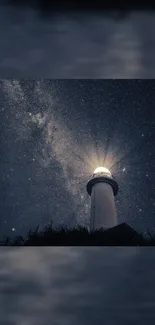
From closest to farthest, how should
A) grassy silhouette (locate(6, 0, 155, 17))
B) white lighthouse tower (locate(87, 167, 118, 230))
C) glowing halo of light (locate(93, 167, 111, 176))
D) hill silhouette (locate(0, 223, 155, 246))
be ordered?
1. grassy silhouette (locate(6, 0, 155, 17))
2. hill silhouette (locate(0, 223, 155, 246))
3. white lighthouse tower (locate(87, 167, 118, 230))
4. glowing halo of light (locate(93, 167, 111, 176))

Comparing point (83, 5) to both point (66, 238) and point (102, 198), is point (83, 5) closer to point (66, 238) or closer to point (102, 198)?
point (66, 238)

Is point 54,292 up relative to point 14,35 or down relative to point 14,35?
down

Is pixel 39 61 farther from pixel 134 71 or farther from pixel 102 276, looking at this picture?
pixel 102 276

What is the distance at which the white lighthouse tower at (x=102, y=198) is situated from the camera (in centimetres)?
2567

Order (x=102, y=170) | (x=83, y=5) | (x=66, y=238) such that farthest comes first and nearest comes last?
(x=102, y=170)
(x=66, y=238)
(x=83, y=5)

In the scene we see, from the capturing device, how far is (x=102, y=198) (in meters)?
28.4

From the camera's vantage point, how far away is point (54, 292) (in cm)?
164

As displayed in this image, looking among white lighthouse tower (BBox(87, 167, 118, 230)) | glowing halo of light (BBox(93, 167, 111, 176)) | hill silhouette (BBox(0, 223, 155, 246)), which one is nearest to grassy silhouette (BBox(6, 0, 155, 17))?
hill silhouette (BBox(0, 223, 155, 246))

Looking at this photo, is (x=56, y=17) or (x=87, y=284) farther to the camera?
(x=87, y=284)

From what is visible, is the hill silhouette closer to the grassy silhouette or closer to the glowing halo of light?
the grassy silhouette

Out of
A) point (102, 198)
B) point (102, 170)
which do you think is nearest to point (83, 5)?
point (102, 198)

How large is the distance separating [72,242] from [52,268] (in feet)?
8.08

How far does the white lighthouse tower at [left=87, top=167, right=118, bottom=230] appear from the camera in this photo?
2567 centimetres

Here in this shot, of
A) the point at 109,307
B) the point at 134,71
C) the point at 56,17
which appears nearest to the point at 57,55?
the point at 56,17
